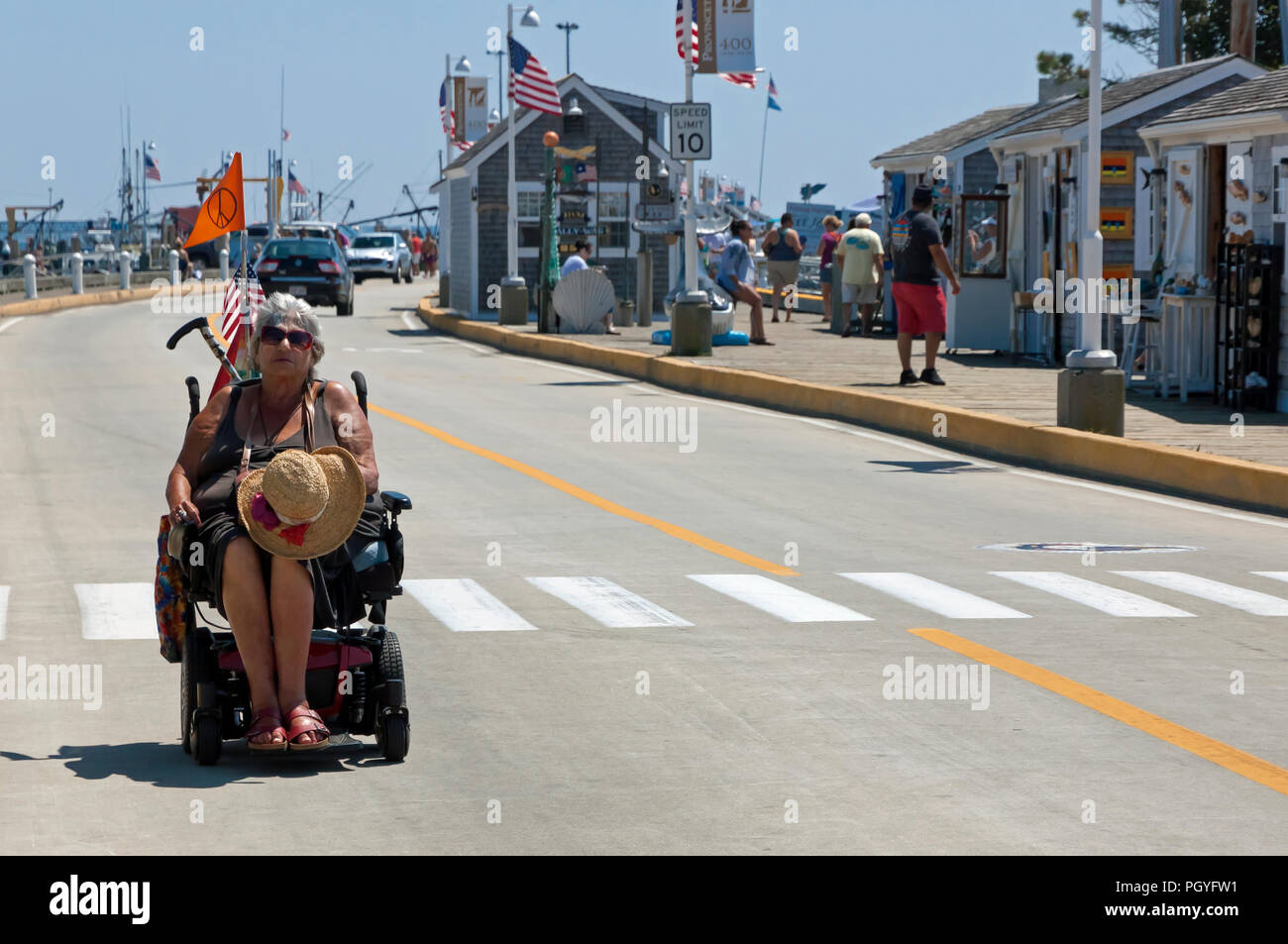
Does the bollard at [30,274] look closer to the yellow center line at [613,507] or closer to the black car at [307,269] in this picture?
the black car at [307,269]

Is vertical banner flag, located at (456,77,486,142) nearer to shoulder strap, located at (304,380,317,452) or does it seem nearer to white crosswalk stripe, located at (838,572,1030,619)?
white crosswalk stripe, located at (838,572,1030,619)

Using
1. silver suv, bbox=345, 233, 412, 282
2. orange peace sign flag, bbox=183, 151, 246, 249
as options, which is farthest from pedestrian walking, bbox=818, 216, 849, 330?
silver suv, bbox=345, 233, 412, 282

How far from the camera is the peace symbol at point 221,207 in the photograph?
11672 mm

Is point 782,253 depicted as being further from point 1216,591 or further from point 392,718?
point 392,718

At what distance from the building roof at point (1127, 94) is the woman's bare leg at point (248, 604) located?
2018cm

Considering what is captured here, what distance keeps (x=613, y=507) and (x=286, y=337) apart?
6847 mm

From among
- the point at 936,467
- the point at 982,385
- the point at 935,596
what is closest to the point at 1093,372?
the point at 936,467

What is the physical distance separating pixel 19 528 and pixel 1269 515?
8.11 meters

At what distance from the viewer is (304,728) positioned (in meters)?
6.87

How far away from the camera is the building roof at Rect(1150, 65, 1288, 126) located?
782 inches

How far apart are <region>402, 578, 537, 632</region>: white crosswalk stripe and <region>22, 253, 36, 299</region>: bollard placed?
40040mm

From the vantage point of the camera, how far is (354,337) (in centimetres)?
3522
